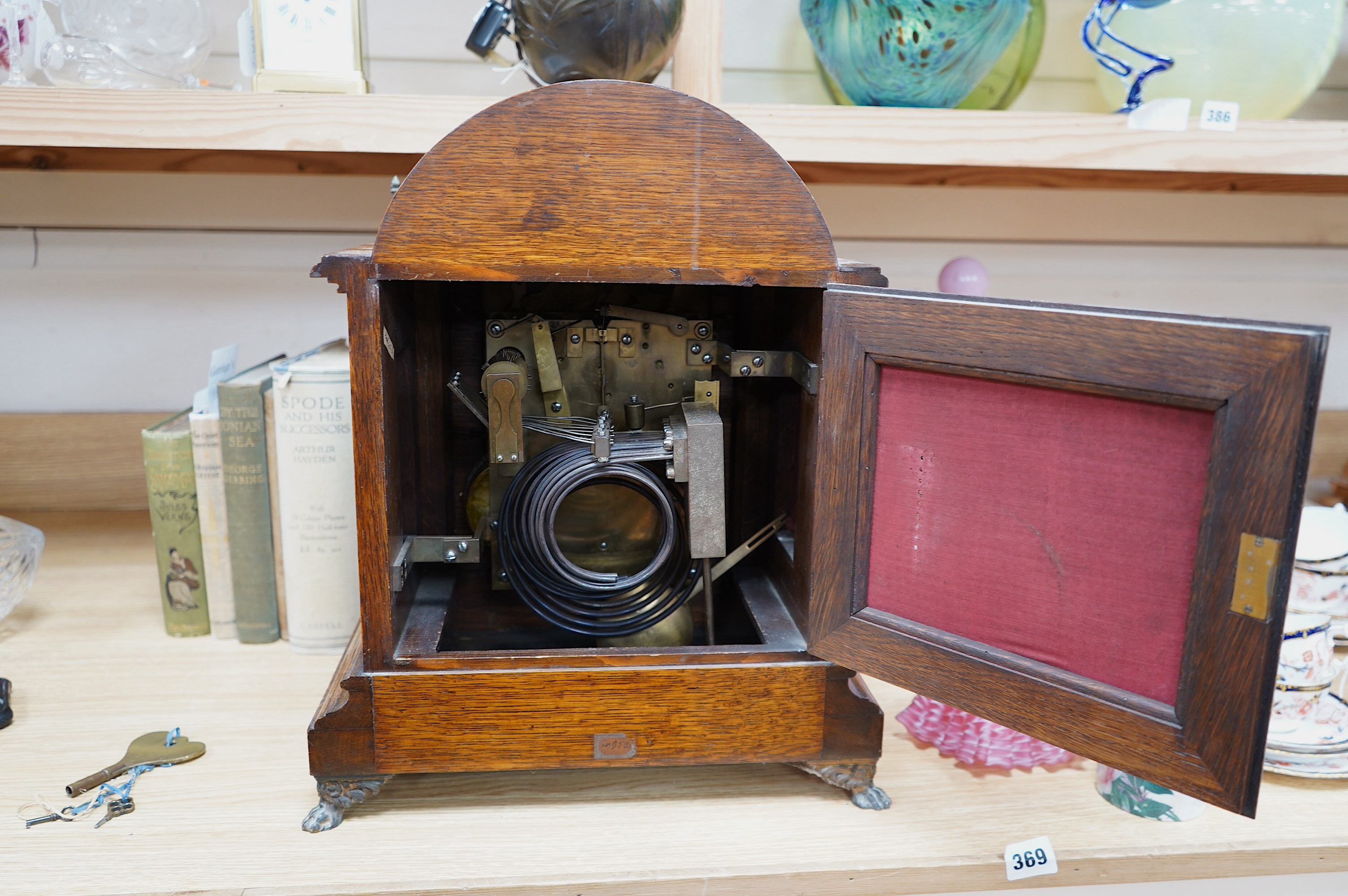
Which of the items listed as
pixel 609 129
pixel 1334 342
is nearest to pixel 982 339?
pixel 609 129

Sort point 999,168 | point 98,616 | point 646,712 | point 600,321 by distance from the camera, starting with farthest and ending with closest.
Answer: point 999,168
point 98,616
point 600,321
point 646,712

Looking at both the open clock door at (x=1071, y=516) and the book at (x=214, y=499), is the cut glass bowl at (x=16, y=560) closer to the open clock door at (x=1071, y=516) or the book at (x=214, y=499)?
the book at (x=214, y=499)

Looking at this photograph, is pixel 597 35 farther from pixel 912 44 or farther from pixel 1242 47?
pixel 1242 47

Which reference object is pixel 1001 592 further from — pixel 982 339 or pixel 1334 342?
pixel 1334 342

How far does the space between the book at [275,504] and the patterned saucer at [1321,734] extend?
1.07 meters

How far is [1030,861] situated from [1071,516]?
30 cm

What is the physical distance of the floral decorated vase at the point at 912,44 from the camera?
41.8 inches

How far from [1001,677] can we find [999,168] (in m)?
0.82

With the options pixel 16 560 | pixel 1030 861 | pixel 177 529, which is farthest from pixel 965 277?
pixel 16 560

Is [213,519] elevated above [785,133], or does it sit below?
below

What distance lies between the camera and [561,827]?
802 mm

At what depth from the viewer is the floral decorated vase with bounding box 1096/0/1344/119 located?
112 cm

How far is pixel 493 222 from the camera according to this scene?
29.0 inches

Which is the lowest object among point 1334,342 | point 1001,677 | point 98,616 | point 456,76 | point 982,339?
point 98,616
